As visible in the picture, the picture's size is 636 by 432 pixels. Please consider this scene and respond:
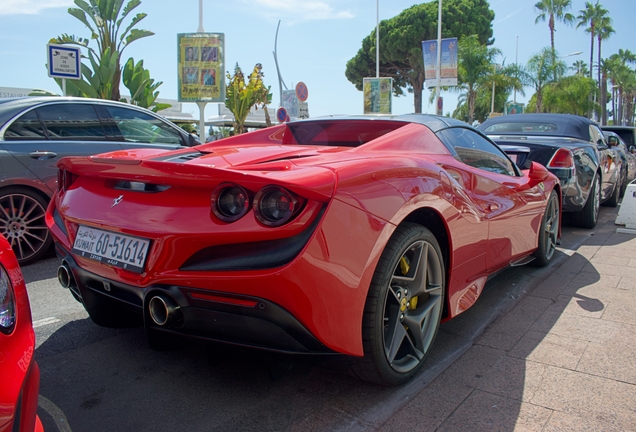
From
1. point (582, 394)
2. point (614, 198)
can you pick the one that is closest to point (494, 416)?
point (582, 394)

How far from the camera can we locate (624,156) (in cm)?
1011

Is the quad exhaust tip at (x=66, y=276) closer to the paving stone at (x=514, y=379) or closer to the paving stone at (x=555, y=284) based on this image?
the paving stone at (x=514, y=379)

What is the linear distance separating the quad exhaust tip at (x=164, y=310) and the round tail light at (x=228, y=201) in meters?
0.38

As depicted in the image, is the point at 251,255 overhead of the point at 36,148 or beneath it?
beneath

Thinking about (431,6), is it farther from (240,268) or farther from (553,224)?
(240,268)

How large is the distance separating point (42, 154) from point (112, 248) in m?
3.11

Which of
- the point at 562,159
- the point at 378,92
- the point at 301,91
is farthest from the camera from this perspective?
the point at 378,92

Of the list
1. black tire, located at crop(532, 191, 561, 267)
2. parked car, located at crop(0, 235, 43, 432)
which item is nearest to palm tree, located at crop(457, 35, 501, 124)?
black tire, located at crop(532, 191, 561, 267)

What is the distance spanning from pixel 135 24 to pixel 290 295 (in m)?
17.2

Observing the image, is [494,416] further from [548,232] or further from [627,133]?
[627,133]

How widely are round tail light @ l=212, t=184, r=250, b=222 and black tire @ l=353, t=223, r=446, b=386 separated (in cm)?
63

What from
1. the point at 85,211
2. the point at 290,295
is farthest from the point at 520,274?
the point at 85,211

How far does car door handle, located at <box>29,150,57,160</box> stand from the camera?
4.74m

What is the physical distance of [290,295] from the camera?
6.11 feet
